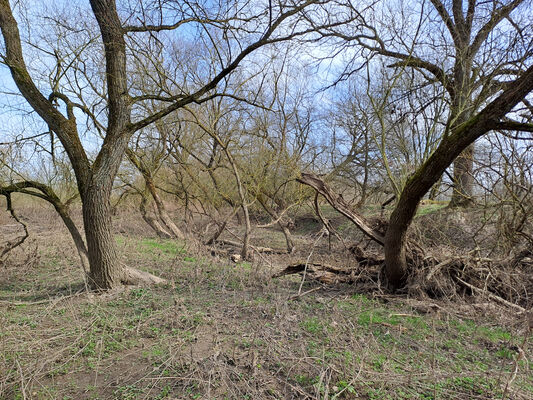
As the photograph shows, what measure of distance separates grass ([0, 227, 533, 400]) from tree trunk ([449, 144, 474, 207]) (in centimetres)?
437

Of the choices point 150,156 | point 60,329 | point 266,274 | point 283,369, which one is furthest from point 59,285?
point 150,156

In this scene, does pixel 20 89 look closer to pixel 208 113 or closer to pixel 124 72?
pixel 124 72

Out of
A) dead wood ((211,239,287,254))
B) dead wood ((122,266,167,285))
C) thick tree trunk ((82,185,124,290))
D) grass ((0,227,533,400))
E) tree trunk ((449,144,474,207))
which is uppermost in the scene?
tree trunk ((449,144,474,207))

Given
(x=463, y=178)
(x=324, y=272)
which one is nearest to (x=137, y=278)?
(x=324, y=272)

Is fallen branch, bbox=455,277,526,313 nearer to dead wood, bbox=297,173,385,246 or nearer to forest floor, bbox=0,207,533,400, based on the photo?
forest floor, bbox=0,207,533,400

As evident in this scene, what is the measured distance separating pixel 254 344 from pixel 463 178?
9261mm

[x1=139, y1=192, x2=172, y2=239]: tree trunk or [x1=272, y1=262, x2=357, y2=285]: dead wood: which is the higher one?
[x1=139, y1=192, x2=172, y2=239]: tree trunk

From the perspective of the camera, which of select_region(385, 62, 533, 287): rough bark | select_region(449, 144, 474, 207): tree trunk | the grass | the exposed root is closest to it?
the grass

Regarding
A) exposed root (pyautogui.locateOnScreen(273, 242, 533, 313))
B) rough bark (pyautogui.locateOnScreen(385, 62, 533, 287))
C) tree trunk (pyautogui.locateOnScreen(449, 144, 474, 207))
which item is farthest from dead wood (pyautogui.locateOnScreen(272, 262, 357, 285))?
tree trunk (pyautogui.locateOnScreen(449, 144, 474, 207))

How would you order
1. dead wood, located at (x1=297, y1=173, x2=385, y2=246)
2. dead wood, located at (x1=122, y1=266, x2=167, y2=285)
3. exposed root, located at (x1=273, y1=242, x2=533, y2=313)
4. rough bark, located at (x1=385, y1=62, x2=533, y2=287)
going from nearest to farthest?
rough bark, located at (x1=385, y1=62, x2=533, y2=287), exposed root, located at (x1=273, y1=242, x2=533, y2=313), dead wood, located at (x1=122, y1=266, x2=167, y2=285), dead wood, located at (x1=297, y1=173, x2=385, y2=246)

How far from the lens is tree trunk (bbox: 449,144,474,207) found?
8.57 m

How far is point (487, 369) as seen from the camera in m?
3.55

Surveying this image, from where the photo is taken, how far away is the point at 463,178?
10.5 meters

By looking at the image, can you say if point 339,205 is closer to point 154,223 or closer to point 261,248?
point 261,248
